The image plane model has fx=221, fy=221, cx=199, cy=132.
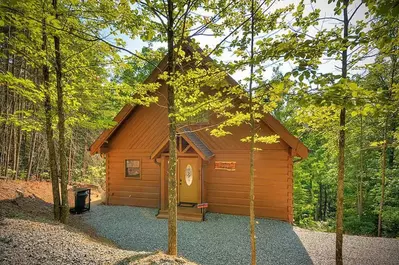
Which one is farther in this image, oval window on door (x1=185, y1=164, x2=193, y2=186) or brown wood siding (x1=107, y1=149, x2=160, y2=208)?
brown wood siding (x1=107, y1=149, x2=160, y2=208)

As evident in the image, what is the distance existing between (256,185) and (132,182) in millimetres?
6362

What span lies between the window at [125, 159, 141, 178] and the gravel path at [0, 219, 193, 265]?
640 centimetres

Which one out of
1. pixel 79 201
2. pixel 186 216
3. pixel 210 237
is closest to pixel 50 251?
pixel 210 237

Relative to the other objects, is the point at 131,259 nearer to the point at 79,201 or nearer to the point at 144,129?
the point at 79,201

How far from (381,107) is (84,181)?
2212 cm

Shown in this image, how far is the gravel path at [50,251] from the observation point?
3.83 meters

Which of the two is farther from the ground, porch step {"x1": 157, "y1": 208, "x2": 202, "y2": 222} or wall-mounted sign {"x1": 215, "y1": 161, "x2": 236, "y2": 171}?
wall-mounted sign {"x1": 215, "y1": 161, "x2": 236, "y2": 171}

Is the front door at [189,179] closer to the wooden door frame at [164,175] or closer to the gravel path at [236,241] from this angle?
the wooden door frame at [164,175]

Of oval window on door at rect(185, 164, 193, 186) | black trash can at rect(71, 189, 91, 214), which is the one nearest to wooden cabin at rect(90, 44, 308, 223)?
oval window on door at rect(185, 164, 193, 186)

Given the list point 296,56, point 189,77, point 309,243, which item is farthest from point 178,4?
point 309,243

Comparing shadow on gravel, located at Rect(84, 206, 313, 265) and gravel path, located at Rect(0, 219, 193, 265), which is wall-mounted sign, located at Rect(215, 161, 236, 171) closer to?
→ shadow on gravel, located at Rect(84, 206, 313, 265)

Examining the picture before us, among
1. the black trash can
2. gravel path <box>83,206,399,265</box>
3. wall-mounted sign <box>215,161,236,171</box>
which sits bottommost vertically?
gravel path <box>83,206,399,265</box>

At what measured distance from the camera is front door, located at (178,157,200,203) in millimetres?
10297

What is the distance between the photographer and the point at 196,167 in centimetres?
1030
